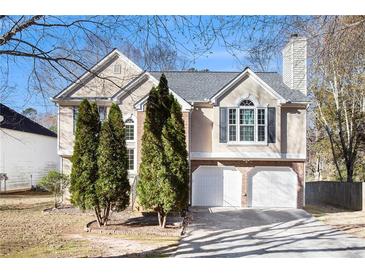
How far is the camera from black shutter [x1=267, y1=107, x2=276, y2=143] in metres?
9.13

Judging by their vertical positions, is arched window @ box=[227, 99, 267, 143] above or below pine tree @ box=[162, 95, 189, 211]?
above

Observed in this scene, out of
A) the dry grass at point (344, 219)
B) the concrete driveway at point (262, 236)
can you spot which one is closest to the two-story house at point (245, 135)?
the concrete driveway at point (262, 236)

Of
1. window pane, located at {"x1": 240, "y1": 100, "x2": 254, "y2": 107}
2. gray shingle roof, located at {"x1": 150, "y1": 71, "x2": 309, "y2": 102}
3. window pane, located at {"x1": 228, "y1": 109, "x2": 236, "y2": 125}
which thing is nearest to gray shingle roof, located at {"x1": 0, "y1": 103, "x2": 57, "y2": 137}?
gray shingle roof, located at {"x1": 150, "y1": 71, "x2": 309, "y2": 102}

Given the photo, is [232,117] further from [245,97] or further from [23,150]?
[23,150]

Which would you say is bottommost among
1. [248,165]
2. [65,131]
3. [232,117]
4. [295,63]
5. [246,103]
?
[248,165]

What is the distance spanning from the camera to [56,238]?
5.95 metres

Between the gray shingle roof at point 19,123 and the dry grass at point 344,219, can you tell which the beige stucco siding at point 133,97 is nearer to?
the gray shingle roof at point 19,123

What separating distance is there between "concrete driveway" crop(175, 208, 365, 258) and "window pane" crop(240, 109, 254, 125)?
214 centimetres

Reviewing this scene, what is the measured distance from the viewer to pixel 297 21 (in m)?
5.27

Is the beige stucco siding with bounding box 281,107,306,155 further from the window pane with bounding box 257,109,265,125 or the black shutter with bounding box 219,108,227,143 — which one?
the black shutter with bounding box 219,108,227,143

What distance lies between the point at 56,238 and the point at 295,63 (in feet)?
17.5

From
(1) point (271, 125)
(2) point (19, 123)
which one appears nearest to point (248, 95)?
(1) point (271, 125)
